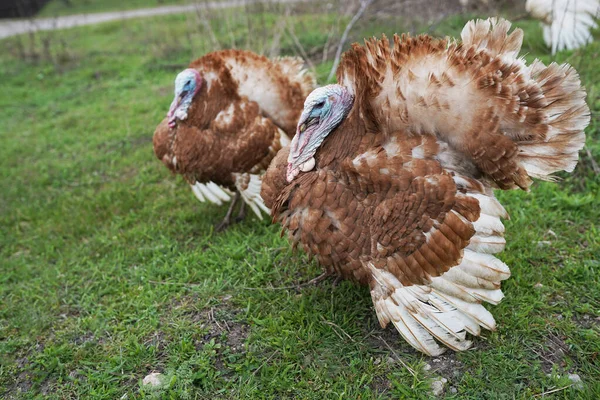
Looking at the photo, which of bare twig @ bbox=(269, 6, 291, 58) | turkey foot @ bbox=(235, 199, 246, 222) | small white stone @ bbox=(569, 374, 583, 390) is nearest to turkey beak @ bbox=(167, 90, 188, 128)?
turkey foot @ bbox=(235, 199, 246, 222)

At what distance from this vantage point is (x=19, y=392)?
2.92m

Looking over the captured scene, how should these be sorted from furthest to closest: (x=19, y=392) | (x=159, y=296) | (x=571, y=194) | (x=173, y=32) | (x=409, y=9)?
(x=173, y=32)
(x=409, y=9)
(x=571, y=194)
(x=159, y=296)
(x=19, y=392)

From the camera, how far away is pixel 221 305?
11.1 ft

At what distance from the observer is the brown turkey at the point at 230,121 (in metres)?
3.96

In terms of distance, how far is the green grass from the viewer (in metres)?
16.6

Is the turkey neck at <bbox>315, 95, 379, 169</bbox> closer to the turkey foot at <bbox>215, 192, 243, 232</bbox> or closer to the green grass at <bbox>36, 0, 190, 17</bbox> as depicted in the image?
the turkey foot at <bbox>215, 192, 243, 232</bbox>

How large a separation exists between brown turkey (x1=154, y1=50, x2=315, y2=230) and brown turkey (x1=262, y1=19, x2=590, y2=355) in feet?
3.99

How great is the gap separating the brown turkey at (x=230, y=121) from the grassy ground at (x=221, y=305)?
21.1 inches

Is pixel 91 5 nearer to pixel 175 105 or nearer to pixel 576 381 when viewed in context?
pixel 175 105

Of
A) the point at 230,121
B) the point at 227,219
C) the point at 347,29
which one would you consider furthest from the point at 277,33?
the point at 227,219

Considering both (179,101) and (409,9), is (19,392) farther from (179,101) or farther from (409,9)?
(409,9)

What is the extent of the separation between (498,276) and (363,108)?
113cm

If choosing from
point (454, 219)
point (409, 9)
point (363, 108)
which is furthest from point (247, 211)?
point (409, 9)

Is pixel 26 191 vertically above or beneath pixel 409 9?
beneath
